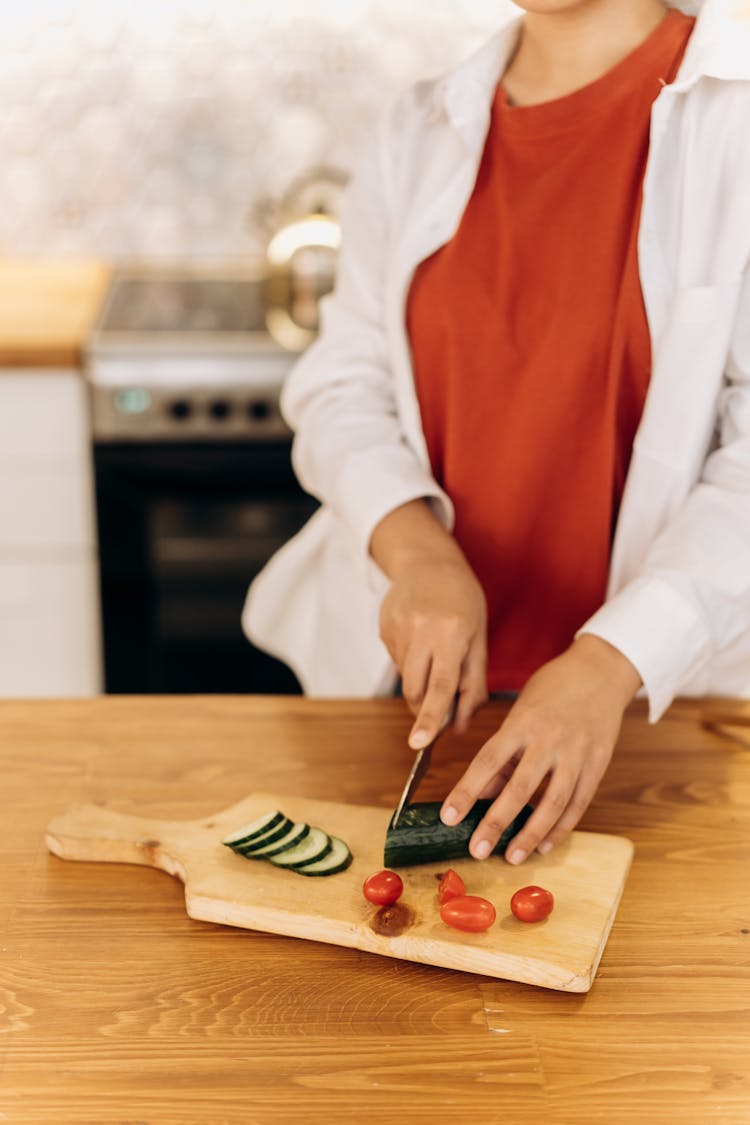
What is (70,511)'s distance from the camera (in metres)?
2.40

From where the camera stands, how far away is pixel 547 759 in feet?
3.39

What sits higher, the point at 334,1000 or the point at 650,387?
the point at 650,387

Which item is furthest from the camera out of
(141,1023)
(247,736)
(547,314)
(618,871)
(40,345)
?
(40,345)

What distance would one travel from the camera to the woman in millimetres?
1192

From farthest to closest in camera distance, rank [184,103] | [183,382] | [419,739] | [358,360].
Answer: [184,103]
[183,382]
[358,360]
[419,739]

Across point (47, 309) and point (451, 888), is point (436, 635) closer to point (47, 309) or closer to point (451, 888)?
point (451, 888)

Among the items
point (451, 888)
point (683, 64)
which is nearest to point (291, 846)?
point (451, 888)

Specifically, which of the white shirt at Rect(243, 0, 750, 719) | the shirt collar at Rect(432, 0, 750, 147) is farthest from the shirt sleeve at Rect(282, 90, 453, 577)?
the shirt collar at Rect(432, 0, 750, 147)

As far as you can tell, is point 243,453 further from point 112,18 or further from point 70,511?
point 112,18

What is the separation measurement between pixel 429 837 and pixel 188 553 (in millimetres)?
1509

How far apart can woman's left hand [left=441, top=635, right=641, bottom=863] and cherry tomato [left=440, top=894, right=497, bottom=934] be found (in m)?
0.07

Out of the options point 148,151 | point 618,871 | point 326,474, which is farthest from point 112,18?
point 618,871

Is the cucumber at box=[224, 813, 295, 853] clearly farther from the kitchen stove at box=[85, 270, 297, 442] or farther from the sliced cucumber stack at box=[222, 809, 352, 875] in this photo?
the kitchen stove at box=[85, 270, 297, 442]

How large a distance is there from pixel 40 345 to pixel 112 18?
86cm
